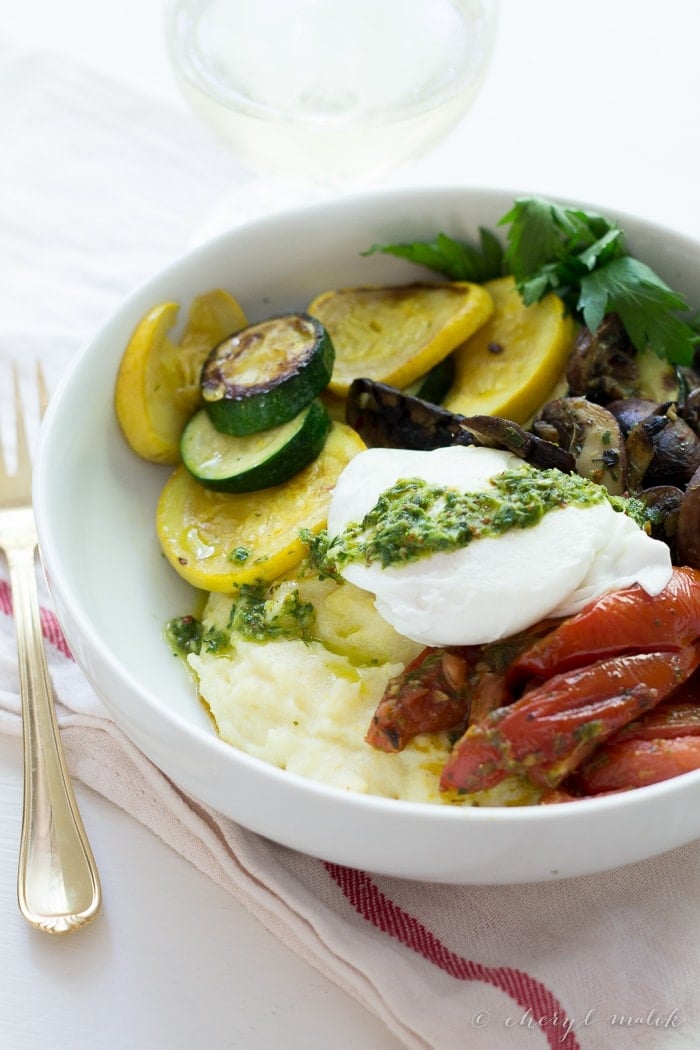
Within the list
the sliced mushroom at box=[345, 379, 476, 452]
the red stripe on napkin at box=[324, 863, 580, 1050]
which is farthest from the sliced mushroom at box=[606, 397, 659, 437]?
the red stripe on napkin at box=[324, 863, 580, 1050]

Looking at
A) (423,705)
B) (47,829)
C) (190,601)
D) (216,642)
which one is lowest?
(47,829)

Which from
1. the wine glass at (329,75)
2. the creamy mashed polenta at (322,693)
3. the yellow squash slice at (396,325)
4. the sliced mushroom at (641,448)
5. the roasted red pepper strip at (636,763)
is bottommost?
the creamy mashed polenta at (322,693)

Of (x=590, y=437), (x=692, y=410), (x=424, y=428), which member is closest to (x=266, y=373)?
(x=424, y=428)

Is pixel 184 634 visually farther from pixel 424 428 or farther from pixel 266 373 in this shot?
pixel 424 428

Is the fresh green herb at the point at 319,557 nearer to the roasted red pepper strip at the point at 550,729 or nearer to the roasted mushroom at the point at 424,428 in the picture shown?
the roasted mushroom at the point at 424,428

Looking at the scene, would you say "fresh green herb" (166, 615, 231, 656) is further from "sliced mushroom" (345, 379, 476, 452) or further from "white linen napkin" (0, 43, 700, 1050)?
"sliced mushroom" (345, 379, 476, 452)

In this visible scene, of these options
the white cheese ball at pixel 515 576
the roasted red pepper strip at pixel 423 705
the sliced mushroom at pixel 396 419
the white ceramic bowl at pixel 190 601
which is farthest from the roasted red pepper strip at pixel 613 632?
the sliced mushroom at pixel 396 419
